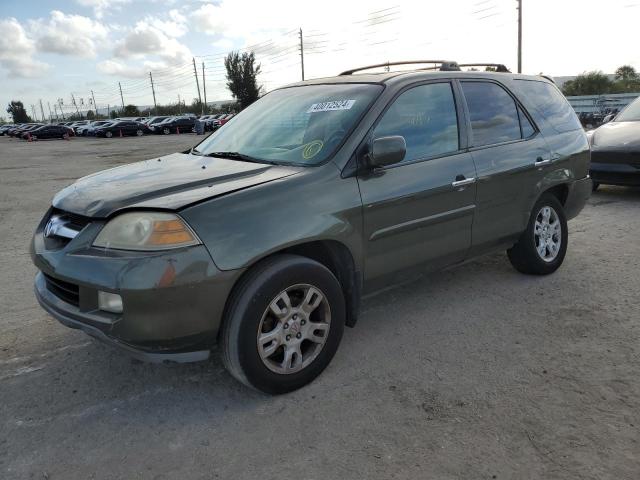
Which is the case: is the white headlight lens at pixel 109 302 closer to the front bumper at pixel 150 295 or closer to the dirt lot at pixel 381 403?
the front bumper at pixel 150 295

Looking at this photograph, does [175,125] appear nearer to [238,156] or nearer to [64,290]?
[238,156]

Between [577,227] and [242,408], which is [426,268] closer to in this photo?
[242,408]

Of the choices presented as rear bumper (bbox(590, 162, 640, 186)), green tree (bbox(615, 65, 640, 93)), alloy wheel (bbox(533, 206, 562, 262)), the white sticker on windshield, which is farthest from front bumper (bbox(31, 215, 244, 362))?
green tree (bbox(615, 65, 640, 93))

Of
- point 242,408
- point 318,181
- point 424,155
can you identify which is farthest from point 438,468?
point 424,155

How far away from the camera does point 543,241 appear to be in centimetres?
458

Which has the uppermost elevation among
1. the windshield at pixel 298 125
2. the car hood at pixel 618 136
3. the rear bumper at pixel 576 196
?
the windshield at pixel 298 125

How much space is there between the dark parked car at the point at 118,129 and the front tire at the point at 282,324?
45.1 metres

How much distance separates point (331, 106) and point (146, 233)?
157cm

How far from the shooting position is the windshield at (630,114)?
8.82 meters

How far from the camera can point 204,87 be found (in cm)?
8681

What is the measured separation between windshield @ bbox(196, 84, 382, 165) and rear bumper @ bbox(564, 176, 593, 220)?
7.89 feet

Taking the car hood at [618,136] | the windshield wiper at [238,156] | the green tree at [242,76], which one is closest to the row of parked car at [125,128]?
the green tree at [242,76]

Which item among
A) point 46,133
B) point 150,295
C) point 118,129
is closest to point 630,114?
point 150,295

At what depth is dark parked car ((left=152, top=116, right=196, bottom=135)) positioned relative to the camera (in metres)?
46.3
